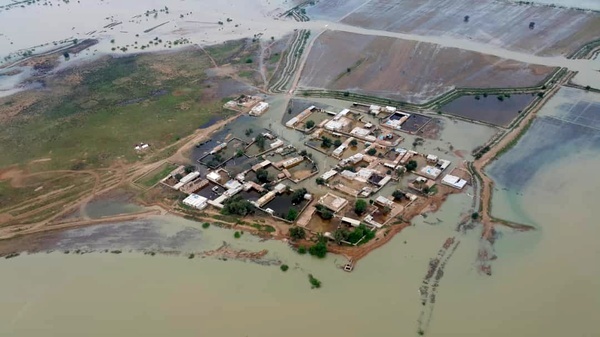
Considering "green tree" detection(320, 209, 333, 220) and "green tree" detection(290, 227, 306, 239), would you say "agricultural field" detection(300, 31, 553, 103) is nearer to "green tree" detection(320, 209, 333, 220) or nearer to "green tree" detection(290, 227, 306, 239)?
"green tree" detection(320, 209, 333, 220)

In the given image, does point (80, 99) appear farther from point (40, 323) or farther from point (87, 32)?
point (40, 323)

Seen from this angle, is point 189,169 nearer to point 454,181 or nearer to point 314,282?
point 314,282

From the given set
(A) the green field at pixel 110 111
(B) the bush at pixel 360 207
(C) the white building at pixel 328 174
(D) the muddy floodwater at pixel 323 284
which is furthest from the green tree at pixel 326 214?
(A) the green field at pixel 110 111

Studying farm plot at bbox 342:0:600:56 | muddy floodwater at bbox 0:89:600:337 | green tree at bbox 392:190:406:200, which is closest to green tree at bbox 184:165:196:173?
muddy floodwater at bbox 0:89:600:337

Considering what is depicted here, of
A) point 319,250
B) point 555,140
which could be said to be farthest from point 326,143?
point 555,140

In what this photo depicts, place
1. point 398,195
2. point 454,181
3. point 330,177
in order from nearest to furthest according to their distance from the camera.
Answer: point 398,195 → point 454,181 → point 330,177

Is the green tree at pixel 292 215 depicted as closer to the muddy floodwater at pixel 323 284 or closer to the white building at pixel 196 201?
the muddy floodwater at pixel 323 284

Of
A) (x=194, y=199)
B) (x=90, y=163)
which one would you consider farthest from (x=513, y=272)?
(x=90, y=163)
